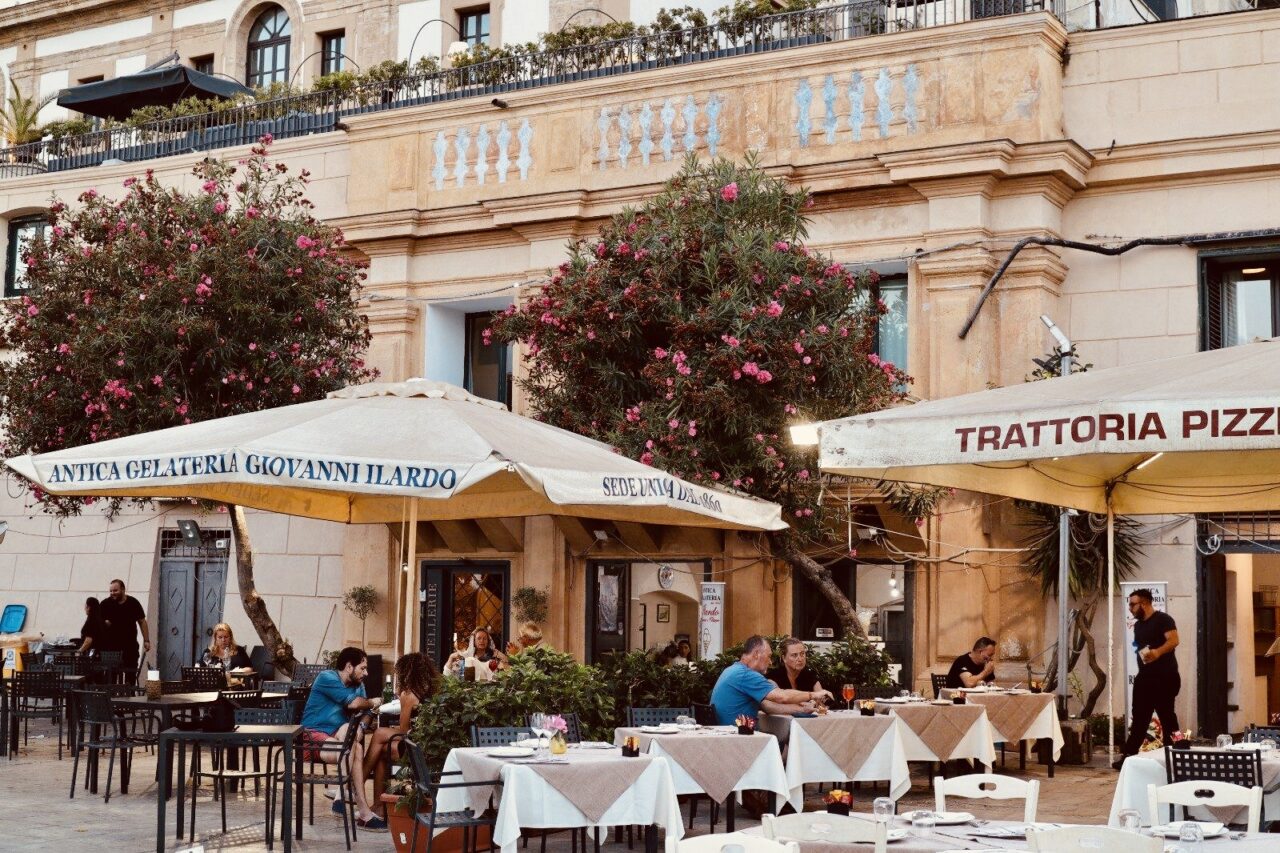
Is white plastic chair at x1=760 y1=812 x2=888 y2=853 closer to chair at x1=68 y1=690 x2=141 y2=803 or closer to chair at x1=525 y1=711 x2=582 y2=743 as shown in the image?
chair at x1=525 y1=711 x2=582 y2=743

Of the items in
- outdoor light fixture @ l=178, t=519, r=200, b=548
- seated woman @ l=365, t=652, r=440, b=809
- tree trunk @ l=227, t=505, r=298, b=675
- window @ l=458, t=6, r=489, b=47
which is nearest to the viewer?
seated woman @ l=365, t=652, r=440, b=809

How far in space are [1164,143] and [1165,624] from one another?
5928mm

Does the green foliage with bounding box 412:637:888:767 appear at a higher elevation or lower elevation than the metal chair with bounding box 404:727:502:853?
higher

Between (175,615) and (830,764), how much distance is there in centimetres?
1432

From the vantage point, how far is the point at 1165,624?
1460cm

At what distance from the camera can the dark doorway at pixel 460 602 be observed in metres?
21.3

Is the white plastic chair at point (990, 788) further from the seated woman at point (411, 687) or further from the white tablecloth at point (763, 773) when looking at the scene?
the seated woman at point (411, 687)

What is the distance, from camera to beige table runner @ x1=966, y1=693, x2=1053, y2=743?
15031 mm

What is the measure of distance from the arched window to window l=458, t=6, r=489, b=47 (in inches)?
165

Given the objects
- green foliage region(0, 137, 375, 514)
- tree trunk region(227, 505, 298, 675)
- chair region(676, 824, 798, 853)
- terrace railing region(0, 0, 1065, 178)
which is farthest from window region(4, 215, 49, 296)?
chair region(676, 824, 798, 853)

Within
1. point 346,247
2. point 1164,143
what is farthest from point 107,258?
point 1164,143

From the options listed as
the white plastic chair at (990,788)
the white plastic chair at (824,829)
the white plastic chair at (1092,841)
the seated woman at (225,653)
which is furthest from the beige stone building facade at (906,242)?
the white plastic chair at (1092,841)

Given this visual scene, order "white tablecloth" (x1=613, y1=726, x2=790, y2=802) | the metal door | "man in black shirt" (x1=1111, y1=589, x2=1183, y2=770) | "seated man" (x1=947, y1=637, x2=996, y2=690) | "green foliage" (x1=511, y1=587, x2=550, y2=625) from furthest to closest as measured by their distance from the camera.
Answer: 1. the metal door
2. "green foliage" (x1=511, y1=587, x2=550, y2=625)
3. "seated man" (x1=947, y1=637, x2=996, y2=690)
4. "man in black shirt" (x1=1111, y1=589, x2=1183, y2=770)
5. "white tablecloth" (x1=613, y1=726, x2=790, y2=802)

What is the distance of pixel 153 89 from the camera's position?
27.8 metres
